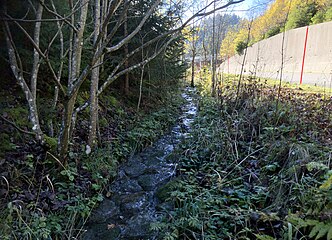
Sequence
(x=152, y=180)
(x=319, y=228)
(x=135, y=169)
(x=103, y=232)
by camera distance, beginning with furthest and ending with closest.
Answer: (x=135, y=169), (x=152, y=180), (x=103, y=232), (x=319, y=228)

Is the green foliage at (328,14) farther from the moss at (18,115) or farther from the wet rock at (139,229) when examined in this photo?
the moss at (18,115)

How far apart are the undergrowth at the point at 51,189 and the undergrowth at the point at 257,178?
911 mm

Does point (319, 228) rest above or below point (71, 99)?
below

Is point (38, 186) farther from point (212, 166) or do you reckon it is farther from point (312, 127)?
point (312, 127)

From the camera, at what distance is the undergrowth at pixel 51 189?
2115 mm

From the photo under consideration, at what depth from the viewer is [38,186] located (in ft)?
8.68

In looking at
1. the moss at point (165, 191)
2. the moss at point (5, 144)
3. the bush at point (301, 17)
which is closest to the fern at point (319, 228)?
the moss at point (165, 191)

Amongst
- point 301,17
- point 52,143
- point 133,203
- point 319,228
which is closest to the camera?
point 319,228

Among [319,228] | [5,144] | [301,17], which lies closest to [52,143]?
[5,144]

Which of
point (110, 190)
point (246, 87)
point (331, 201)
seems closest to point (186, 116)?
point (246, 87)

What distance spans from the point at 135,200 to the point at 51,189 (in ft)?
3.27

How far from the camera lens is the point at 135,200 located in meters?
2.99

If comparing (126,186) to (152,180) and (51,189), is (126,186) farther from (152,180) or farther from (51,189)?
(51,189)

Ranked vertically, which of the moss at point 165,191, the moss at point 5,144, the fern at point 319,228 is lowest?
the moss at point 165,191
